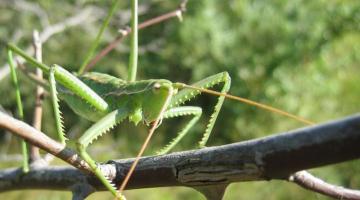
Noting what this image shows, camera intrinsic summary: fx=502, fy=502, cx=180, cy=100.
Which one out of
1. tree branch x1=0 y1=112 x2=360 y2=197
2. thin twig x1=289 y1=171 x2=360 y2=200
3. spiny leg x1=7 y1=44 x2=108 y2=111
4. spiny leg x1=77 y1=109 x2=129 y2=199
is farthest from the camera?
spiny leg x1=7 y1=44 x2=108 y2=111

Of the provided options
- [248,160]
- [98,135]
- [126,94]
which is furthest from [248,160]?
[126,94]

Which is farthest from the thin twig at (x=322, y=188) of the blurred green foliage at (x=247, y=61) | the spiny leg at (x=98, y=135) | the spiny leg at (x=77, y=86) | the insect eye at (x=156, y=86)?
the blurred green foliage at (x=247, y=61)

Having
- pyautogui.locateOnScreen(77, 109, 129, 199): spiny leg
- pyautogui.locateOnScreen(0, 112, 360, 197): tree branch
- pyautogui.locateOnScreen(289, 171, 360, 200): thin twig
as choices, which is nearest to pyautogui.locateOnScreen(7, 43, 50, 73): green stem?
→ pyautogui.locateOnScreen(77, 109, 129, 199): spiny leg

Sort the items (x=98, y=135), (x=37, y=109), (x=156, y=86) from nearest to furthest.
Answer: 1. (x=98, y=135)
2. (x=156, y=86)
3. (x=37, y=109)

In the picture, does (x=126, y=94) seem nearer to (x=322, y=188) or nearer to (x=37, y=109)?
(x=37, y=109)

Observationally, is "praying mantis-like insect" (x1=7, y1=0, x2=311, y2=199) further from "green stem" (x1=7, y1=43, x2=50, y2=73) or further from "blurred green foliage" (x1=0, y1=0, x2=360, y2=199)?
"blurred green foliage" (x1=0, y1=0, x2=360, y2=199)

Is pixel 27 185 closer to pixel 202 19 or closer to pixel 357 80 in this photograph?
pixel 202 19
